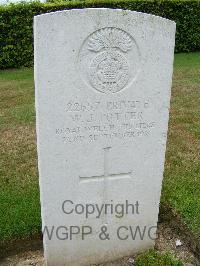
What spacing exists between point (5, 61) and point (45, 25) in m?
8.54

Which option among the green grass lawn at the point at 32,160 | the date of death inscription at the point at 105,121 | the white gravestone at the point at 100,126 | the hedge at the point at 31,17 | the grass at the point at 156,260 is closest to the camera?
the white gravestone at the point at 100,126

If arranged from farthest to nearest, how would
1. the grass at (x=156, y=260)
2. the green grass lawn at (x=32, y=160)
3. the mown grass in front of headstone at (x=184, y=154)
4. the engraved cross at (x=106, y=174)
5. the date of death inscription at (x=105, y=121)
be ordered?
1. the mown grass in front of headstone at (x=184, y=154)
2. the green grass lawn at (x=32, y=160)
3. the grass at (x=156, y=260)
4. the engraved cross at (x=106, y=174)
5. the date of death inscription at (x=105, y=121)

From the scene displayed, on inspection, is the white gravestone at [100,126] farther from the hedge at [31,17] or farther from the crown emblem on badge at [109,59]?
the hedge at [31,17]

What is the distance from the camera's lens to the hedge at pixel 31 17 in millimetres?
10859

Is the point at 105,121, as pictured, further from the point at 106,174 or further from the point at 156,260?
the point at 156,260

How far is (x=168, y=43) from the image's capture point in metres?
3.24

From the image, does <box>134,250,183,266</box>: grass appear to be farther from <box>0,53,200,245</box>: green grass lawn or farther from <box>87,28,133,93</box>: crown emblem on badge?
<box>87,28,133,93</box>: crown emblem on badge

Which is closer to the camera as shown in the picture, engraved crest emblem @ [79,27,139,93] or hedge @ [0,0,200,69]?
engraved crest emblem @ [79,27,139,93]

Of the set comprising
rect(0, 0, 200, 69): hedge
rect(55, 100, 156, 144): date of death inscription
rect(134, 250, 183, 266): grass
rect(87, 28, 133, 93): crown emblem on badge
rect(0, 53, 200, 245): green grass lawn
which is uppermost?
rect(0, 0, 200, 69): hedge

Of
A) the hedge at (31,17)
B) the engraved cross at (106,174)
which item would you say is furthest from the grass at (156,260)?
the hedge at (31,17)

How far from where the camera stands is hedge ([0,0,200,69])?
10.9 m

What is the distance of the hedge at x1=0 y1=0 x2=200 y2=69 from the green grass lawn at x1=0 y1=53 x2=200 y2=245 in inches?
73.0

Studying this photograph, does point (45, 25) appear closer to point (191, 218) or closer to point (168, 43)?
point (168, 43)

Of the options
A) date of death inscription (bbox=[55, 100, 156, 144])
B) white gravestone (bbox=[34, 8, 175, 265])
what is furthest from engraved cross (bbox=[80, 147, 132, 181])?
date of death inscription (bbox=[55, 100, 156, 144])
